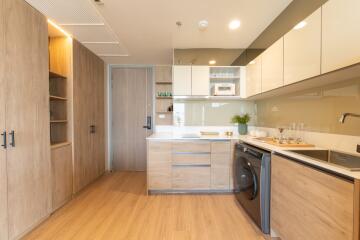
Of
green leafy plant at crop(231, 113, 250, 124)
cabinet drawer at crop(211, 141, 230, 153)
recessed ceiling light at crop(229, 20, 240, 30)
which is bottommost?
cabinet drawer at crop(211, 141, 230, 153)

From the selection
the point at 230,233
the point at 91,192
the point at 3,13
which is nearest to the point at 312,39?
the point at 230,233

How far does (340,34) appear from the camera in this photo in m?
1.08

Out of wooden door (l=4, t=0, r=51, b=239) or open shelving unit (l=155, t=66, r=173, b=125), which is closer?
wooden door (l=4, t=0, r=51, b=239)

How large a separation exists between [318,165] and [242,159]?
104 cm

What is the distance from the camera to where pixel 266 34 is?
232 centimetres

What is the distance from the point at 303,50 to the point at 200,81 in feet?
5.12

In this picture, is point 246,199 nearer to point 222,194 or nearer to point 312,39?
point 222,194

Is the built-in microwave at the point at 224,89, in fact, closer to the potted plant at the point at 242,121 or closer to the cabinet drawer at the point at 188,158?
the potted plant at the point at 242,121

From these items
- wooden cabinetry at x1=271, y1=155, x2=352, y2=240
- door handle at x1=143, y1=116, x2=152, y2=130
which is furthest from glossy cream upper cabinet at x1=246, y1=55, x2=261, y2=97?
door handle at x1=143, y1=116, x2=152, y2=130

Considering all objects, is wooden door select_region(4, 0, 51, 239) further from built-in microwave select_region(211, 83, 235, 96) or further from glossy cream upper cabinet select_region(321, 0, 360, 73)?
glossy cream upper cabinet select_region(321, 0, 360, 73)

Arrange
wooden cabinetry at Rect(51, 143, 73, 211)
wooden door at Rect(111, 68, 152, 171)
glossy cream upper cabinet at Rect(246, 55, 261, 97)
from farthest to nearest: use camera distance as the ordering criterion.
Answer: wooden door at Rect(111, 68, 152, 171)
glossy cream upper cabinet at Rect(246, 55, 261, 97)
wooden cabinetry at Rect(51, 143, 73, 211)

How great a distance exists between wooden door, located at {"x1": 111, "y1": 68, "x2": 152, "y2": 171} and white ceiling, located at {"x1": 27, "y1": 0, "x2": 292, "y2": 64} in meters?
0.87

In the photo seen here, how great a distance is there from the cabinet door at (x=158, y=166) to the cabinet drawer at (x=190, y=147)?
0.41 ft

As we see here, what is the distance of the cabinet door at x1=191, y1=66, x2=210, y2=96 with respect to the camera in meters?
2.81
